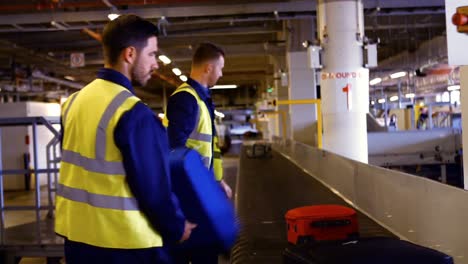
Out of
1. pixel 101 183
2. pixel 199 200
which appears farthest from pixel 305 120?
pixel 101 183

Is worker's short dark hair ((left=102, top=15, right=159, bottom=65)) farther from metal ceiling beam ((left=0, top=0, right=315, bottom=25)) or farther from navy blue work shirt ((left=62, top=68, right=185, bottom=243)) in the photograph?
metal ceiling beam ((left=0, top=0, right=315, bottom=25))

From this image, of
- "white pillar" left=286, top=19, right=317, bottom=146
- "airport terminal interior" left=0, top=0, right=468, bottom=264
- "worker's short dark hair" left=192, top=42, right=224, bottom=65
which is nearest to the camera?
Answer: "worker's short dark hair" left=192, top=42, right=224, bottom=65

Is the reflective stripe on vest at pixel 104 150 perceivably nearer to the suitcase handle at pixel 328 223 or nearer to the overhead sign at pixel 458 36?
the overhead sign at pixel 458 36

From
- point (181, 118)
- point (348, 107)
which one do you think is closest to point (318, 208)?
point (181, 118)

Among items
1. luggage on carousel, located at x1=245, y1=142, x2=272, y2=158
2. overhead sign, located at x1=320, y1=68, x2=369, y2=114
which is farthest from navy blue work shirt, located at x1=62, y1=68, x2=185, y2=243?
luggage on carousel, located at x1=245, y1=142, x2=272, y2=158

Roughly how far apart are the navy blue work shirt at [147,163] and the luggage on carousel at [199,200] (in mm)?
150

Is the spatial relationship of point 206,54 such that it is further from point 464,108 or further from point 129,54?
point 464,108

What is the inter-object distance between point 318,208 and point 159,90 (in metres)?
34.5

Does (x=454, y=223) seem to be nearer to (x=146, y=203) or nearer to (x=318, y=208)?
(x=318, y=208)

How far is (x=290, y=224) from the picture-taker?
12.7 feet

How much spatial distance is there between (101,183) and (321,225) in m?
2.12

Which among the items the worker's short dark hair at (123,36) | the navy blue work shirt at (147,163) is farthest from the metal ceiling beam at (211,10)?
the navy blue work shirt at (147,163)

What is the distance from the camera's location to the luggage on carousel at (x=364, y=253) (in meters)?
2.37

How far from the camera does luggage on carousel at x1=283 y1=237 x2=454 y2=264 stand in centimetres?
237
